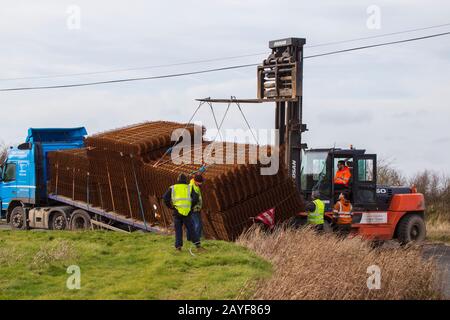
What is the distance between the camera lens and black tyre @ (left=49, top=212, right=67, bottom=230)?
85.5ft

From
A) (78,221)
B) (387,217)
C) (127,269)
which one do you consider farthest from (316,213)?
(78,221)

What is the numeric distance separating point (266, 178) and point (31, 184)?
1043 cm

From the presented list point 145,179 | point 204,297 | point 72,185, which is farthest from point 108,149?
point 204,297

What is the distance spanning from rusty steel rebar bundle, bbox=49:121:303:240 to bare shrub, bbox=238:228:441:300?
2.93 feet

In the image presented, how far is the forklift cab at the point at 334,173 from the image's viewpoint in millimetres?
22625

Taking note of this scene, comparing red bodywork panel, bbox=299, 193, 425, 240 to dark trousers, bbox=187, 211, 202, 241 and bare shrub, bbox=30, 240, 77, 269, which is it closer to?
dark trousers, bbox=187, 211, 202, 241

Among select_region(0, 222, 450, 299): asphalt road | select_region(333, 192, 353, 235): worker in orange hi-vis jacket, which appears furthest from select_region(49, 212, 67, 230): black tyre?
select_region(0, 222, 450, 299): asphalt road

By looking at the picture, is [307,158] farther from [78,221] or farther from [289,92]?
[78,221]

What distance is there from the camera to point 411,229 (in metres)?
24.3

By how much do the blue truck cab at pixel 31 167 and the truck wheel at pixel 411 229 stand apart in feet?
38.5

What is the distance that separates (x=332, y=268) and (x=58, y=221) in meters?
13.9

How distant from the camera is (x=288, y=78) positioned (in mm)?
22516
